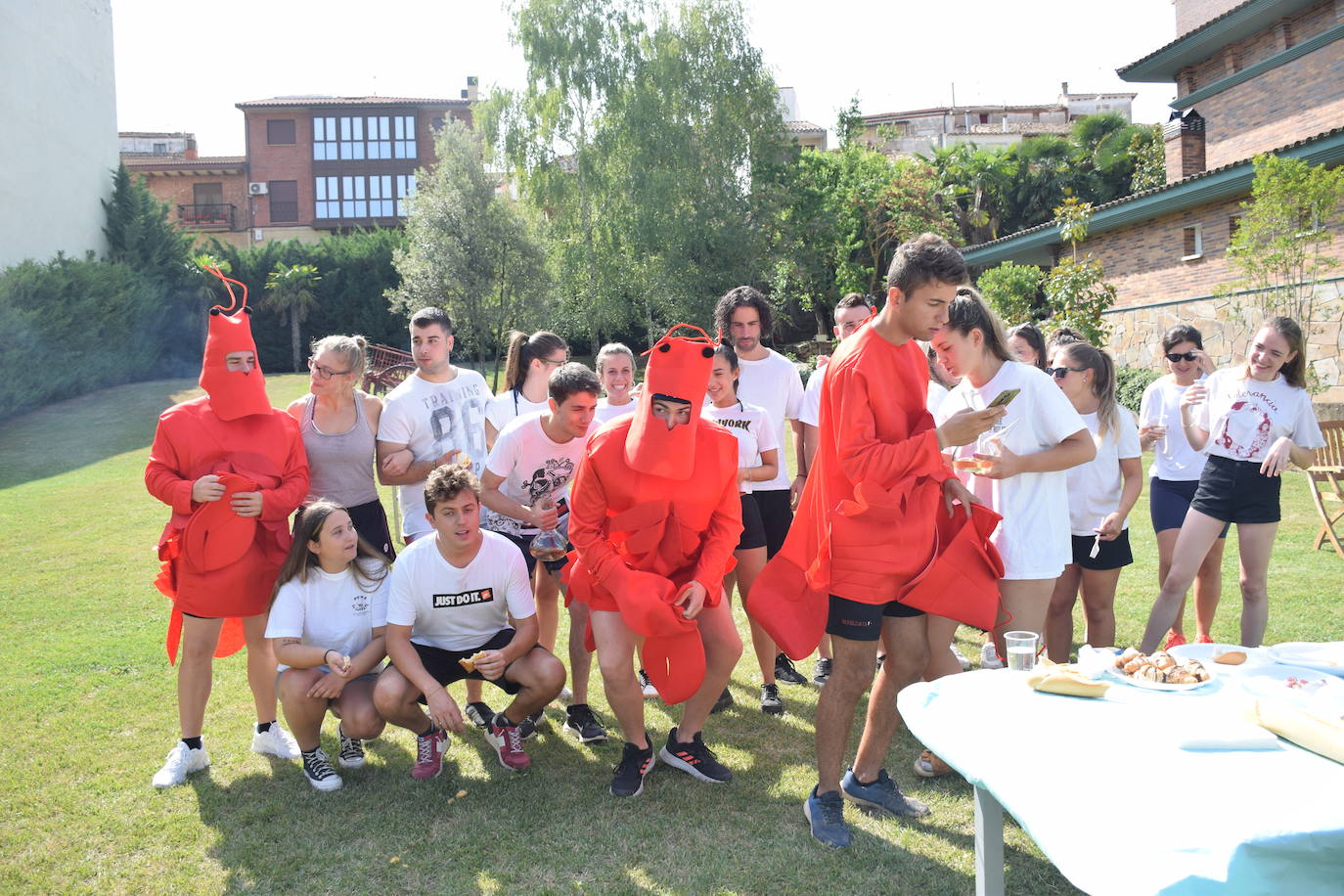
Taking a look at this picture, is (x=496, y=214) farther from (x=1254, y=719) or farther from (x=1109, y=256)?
(x=1254, y=719)

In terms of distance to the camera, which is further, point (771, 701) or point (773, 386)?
point (773, 386)

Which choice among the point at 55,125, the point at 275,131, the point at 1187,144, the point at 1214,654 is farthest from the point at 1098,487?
the point at 275,131

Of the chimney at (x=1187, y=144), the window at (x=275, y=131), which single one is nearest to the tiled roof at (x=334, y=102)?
the window at (x=275, y=131)

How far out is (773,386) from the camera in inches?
223

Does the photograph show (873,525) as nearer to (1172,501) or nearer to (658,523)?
(658,523)

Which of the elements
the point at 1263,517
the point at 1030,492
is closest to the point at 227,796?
the point at 1030,492

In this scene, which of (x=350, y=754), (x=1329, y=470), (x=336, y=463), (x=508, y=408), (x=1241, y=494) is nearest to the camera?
(x=350, y=754)

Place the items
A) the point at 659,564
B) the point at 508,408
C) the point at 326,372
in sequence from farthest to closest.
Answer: the point at 508,408
the point at 326,372
the point at 659,564

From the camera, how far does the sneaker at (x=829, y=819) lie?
12.1 feet

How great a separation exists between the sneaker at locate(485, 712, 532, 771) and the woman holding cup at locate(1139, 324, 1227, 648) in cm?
375

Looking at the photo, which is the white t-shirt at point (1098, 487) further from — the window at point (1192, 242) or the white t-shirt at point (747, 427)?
the window at point (1192, 242)

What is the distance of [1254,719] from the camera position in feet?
7.93

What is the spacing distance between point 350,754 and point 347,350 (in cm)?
196

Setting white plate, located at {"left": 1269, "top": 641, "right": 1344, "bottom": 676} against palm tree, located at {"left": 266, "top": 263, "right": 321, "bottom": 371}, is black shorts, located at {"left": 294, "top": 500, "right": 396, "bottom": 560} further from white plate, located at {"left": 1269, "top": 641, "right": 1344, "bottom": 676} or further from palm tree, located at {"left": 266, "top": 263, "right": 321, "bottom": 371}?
palm tree, located at {"left": 266, "top": 263, "right": 321, "bottom": 371}
